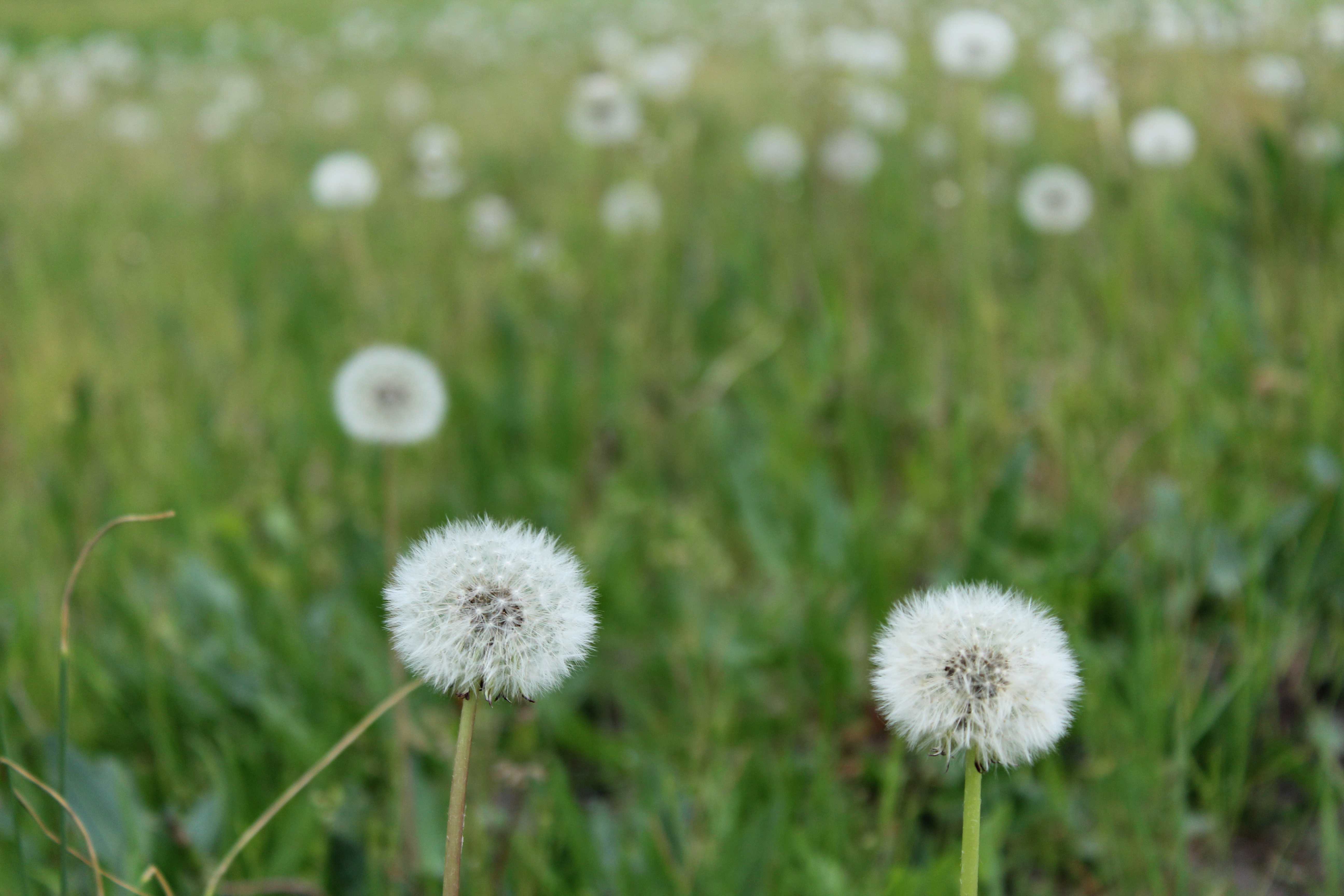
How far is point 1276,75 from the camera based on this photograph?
322 centimetres

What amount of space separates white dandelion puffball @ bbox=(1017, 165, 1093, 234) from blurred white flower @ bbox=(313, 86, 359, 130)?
391 centimetres

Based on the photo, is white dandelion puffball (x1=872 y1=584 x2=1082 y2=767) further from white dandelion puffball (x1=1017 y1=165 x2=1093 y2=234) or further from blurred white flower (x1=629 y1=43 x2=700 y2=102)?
blurred white flower (x1=629 y1=43 x2=700 y2=102)

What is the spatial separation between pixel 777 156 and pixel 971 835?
354 centimetres

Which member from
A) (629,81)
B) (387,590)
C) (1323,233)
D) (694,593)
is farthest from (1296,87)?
(387,590)

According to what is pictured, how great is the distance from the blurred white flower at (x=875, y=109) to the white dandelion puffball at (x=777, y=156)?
235 millimetres

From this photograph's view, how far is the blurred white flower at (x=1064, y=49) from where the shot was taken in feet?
11.9

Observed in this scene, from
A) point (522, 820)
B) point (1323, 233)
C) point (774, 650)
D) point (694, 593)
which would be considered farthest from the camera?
point (1323, 233)

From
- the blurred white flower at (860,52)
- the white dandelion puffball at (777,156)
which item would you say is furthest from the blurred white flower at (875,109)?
the white dandelion puffball at (777,156)

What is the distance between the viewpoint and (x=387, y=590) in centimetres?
83

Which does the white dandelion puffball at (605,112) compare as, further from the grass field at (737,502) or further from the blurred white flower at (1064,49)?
the blurred white flower at (1064,49)

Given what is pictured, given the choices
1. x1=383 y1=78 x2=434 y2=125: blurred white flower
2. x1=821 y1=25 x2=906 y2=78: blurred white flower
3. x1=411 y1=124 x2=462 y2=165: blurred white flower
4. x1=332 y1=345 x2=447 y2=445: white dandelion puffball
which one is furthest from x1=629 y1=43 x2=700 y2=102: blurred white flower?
x1=332 y1=345 x2=447 y2=445: white dandelion puffball

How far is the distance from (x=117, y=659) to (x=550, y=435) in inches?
39.0

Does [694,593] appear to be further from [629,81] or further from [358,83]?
[358,83]

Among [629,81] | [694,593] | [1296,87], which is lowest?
[694,593]
